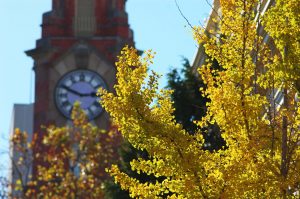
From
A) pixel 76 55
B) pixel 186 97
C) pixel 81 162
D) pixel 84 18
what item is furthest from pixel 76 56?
pixel 186 97

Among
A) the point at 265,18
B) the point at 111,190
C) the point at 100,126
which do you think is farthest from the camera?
the point at 100,126

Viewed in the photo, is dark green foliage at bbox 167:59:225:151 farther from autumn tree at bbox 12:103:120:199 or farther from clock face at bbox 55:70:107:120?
clock face at bbox 55:70:107:120

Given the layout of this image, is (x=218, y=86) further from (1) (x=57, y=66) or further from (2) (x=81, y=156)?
(1) (x=57, y=66)

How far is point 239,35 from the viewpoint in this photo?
2339cm

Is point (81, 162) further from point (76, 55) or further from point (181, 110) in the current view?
point (76, 55)

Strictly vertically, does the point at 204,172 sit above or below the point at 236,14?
below

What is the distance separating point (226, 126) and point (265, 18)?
1802mm

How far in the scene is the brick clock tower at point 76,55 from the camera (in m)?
A: 81.8

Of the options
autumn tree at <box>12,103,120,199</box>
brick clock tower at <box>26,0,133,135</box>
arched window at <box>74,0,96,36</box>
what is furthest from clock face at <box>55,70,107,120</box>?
autumn tree at <box>12,103,120,199</box>

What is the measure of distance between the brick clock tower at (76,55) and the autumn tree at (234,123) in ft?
188

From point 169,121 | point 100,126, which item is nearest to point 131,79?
point 169,121

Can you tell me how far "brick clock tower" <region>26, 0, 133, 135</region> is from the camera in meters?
81.8

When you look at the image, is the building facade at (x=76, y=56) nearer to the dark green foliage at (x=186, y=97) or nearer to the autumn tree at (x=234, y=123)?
the dark green foliage at (x=186, y=97)

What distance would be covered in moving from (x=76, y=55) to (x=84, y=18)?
2.61 metres
